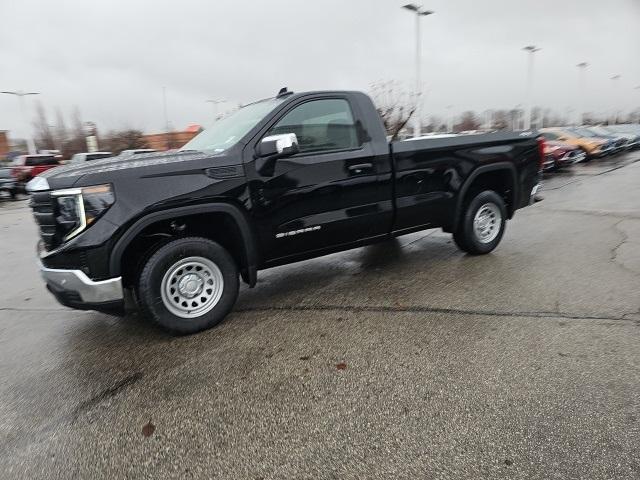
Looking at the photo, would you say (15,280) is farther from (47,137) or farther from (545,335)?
(47,137)

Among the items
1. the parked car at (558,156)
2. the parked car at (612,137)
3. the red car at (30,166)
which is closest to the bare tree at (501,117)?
the parked car at (612,137)

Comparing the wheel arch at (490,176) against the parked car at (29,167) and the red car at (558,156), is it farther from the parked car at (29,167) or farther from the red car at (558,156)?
the parked car at (29,167)

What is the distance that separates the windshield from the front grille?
1373 mm

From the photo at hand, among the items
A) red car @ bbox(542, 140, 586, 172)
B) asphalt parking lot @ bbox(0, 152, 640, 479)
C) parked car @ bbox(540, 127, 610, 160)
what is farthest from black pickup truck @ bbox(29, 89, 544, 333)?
parked car @ bbox(540, 127, 610, 160)

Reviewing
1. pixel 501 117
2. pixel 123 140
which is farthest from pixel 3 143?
pixel 501 117

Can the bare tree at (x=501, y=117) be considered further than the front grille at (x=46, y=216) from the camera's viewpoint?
Yes

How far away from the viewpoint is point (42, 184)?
3.48m

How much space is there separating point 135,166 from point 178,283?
1000mm

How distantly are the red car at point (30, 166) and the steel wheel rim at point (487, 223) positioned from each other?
21.6 metres

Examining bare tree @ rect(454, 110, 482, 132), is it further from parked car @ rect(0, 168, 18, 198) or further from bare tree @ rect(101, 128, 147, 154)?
parked car @ rect(0, 168, 18, 198)

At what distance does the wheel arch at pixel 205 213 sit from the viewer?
353cm

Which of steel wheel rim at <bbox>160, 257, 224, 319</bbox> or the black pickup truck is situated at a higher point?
the black pickup truck

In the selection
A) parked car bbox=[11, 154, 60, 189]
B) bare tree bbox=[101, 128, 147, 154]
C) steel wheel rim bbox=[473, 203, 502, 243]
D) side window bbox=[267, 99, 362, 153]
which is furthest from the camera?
bare tree bbox=[101, 128, 147, 154]

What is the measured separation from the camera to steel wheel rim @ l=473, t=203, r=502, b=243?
5797 mm
